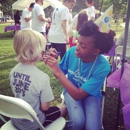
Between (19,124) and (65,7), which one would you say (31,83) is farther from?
(65,7)

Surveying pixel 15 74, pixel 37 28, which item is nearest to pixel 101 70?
pixel 15 74

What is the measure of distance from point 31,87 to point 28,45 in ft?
0.91

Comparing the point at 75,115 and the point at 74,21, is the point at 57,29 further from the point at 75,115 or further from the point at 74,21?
the point at 75,115

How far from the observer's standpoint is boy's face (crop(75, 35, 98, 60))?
5.81 ft

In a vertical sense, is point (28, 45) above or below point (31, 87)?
above

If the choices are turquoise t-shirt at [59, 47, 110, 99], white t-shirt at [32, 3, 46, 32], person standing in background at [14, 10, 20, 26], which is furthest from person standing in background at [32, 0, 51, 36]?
person standing in background at [14, 10, 20, 26]

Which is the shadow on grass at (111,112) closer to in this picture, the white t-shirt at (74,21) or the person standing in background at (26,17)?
the white t-shirt at (74,21)

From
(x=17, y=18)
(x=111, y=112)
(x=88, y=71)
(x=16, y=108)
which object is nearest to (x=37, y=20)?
(x=111, y=112)

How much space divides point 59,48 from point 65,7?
0.69m

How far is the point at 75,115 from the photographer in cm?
179

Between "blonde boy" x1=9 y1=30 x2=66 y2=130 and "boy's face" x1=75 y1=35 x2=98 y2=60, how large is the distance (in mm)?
376

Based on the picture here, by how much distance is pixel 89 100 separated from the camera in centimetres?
188

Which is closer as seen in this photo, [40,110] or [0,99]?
[0,99]

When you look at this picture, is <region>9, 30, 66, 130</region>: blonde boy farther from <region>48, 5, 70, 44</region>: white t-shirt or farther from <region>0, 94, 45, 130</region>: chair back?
<region>48, 5, 70, 44</region>: white t-shirt
